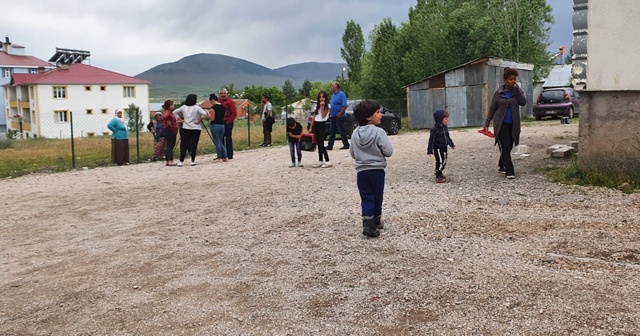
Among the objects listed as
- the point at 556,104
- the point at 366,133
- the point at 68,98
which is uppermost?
the point at 68,98

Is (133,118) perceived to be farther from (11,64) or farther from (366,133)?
(11,64)

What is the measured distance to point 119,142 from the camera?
15.6 m

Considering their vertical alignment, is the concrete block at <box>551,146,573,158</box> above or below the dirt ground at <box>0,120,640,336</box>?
above

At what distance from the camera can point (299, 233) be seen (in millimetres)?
6676

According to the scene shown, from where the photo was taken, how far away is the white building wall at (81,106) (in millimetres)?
76625

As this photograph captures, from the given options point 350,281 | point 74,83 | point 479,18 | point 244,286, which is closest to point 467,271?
point 350,281

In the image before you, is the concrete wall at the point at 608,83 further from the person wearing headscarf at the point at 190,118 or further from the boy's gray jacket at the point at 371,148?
the person wearing headscarf at the point at 190,118

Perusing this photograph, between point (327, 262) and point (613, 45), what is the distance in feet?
19.4

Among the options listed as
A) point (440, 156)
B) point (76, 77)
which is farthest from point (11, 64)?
point (440, 156)

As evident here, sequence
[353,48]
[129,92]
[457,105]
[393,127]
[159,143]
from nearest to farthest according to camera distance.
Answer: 1. [159,143]
2. [393,127]
3. [457,105]
4. [353,48]
5. [129,92]

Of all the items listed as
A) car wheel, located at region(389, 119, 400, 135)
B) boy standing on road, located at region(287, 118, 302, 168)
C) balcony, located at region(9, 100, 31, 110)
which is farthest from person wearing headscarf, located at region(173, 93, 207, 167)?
balcony, located at region(9, 100, 31, 110)

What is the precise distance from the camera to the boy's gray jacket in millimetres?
6234

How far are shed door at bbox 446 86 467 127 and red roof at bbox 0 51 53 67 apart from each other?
8705 cm

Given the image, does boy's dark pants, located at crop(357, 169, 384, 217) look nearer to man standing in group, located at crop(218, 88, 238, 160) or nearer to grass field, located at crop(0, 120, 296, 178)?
man standing in group, located at crop(218, 88, 238, 160)
